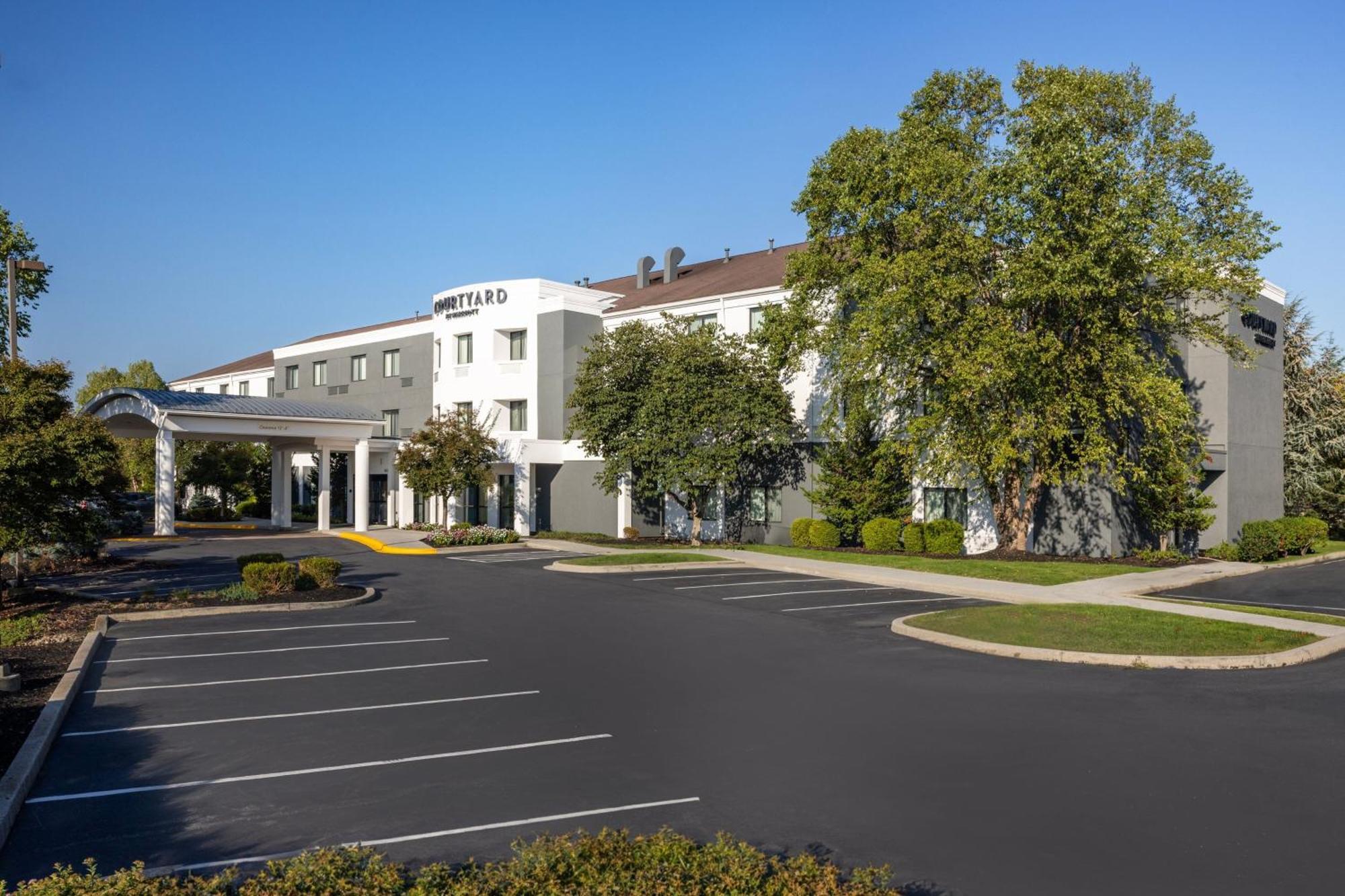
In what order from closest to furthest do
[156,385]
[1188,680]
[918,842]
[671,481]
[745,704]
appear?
[918,842]
[745,704]
[1188,680]
[671,481]
[156,385]

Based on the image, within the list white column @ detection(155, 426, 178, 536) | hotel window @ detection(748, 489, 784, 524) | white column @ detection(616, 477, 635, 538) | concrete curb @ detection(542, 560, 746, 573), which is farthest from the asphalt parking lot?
white column @ detection(155, 426, 178, 536)

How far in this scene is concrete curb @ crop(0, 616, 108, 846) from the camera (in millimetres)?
7535

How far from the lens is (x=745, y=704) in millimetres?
11180

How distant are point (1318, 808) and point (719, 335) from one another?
2897 centimetres

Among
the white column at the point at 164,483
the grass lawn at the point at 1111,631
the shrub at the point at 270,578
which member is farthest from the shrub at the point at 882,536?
the white column at the point at 164,483

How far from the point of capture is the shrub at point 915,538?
3117cm

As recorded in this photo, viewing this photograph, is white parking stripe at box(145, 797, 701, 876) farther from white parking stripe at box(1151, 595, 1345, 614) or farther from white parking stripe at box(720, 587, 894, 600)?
white parking stripe at box(1151, 595, 1345, 614)

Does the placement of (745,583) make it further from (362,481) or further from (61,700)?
(362,481)

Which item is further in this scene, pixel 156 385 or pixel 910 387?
pixel 156 385

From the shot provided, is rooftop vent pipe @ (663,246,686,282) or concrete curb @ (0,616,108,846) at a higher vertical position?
rooftop vent pipe @ (663,246,686,282)

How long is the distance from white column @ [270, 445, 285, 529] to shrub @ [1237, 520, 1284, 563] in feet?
133

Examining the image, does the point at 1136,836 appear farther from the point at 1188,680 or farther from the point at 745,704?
the point at 1188,680

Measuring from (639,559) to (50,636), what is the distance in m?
15.1

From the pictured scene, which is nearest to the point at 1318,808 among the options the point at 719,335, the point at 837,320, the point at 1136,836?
the point at 1136,836
